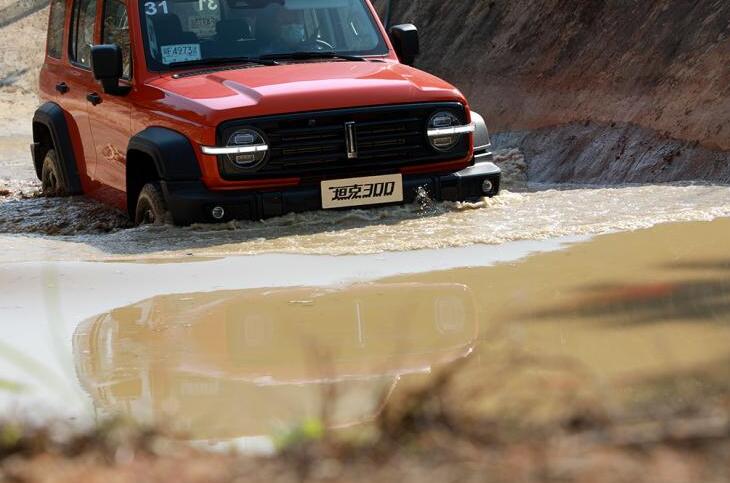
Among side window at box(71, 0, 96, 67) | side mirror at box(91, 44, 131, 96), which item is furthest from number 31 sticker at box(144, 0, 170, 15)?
side window at box(71, 0, 96, 67)

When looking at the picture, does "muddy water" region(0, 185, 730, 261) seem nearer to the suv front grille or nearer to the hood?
the suv front grille

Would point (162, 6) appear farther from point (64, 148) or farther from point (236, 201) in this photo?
point (64, 148)

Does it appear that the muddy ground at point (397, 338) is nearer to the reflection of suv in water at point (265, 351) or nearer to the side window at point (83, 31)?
the reflection of suv in water at point (265, 351)

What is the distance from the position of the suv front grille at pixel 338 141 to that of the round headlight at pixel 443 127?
0.03 meters

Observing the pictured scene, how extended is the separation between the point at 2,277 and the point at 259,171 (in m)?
2.02

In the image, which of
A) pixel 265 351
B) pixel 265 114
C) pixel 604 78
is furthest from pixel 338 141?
pixel 604 78

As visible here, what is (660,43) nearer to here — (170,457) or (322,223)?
(322,223)

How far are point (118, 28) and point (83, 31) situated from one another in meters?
0.97

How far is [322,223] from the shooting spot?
8719 millimetres

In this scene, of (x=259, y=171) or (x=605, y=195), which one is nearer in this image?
(x=259, y=171)

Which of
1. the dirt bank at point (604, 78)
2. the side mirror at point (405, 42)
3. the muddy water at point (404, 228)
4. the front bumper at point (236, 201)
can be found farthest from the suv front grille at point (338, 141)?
the dirt bank at point (604, 78)

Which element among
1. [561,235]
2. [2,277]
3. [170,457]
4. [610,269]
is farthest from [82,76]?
[170,457]

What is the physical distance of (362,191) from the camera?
29.1 feet

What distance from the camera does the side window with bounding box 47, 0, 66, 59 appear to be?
11.3 metres
